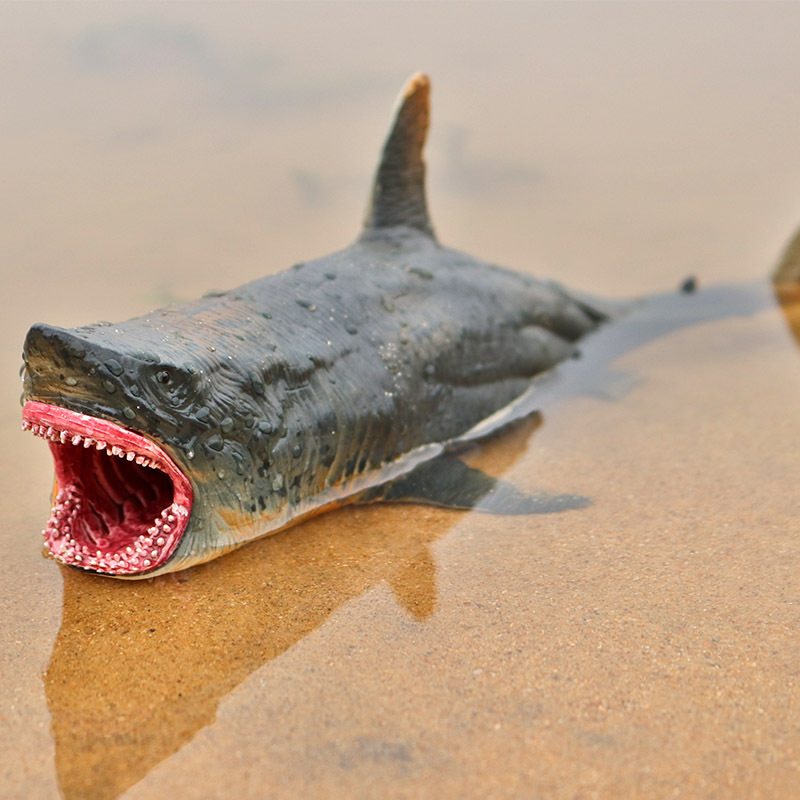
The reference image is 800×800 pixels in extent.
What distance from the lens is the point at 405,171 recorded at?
5.11m

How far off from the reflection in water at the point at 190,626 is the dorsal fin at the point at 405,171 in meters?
2.01

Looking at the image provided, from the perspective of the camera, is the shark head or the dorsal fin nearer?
the shark head

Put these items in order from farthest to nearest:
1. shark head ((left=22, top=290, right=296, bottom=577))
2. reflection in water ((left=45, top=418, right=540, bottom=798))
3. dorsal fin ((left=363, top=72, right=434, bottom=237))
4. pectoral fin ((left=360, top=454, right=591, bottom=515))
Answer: dorsal fin ((left=363, top=72, right=434, bottom=237))
pectoral fin ((left=360, top=454, right=591, bottom=515))
shark head ((left=22, top=290, right=296, bottom=577))
reflection in water ((left=45, top=418, right=540, bottom=798))

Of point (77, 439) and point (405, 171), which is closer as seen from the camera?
point (77, 439)

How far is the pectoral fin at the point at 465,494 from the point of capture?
150 inches

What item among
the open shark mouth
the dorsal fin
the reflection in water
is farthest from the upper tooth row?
the dorsal fin

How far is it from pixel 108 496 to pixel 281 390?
31.7 inches

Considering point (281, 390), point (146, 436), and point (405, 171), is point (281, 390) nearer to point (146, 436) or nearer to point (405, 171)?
point (146, 436)

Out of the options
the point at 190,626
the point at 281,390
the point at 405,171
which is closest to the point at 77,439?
the point at 190,626

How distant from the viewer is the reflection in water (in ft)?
7.97

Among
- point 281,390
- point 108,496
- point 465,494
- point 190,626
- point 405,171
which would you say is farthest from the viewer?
point 405,171

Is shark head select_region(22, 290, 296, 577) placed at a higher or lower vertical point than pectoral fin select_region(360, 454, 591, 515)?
higher

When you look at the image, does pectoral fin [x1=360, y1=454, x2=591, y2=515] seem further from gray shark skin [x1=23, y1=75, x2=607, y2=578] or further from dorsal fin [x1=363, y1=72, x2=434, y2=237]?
dorsal fin [x1=363, y1=72, x2=434, y2=237]

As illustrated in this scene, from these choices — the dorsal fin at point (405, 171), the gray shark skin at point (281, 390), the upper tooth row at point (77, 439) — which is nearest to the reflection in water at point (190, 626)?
the gray shark skin at point (281, 390)
